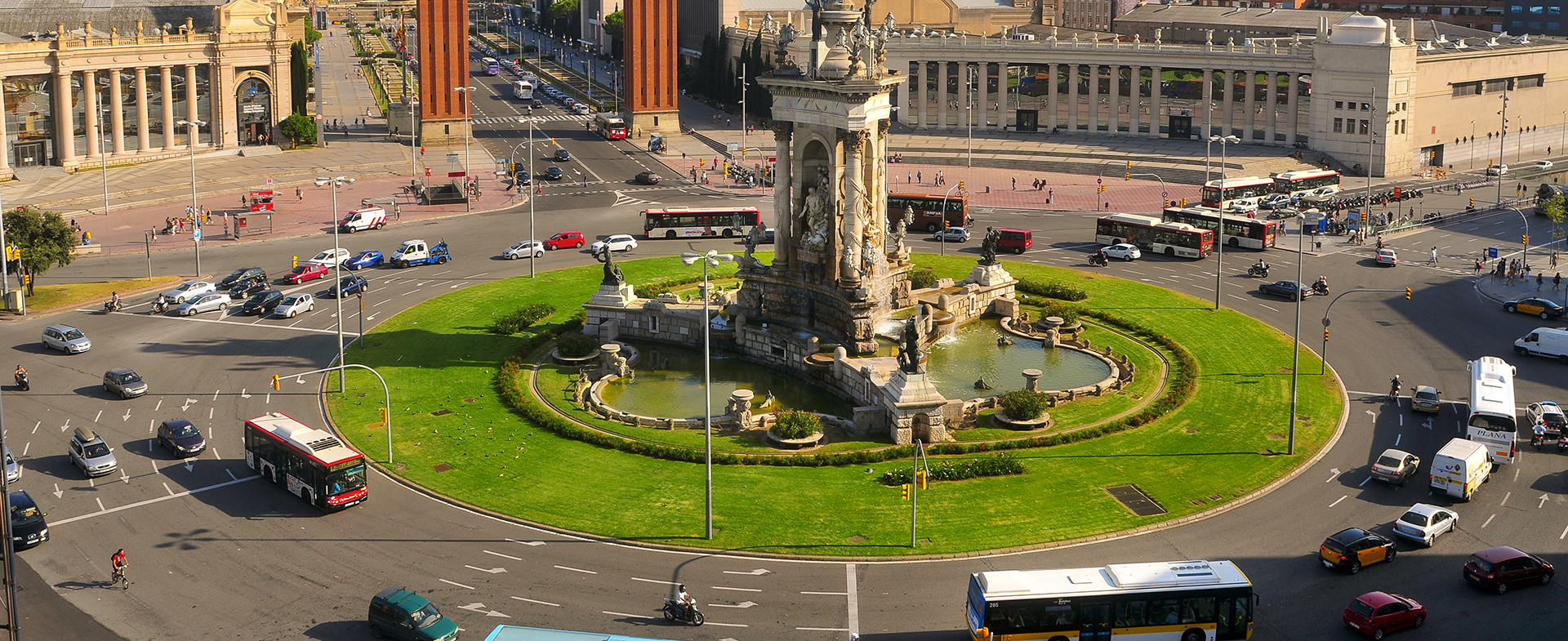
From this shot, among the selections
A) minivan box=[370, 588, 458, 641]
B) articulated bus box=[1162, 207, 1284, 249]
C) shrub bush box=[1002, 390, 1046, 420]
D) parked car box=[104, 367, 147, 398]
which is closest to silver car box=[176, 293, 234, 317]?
parked car box=[104, 367, 147, 398]

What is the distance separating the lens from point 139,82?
531 feet

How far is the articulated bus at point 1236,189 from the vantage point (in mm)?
143375

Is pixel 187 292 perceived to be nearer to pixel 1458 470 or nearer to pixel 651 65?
pixel 1458 470

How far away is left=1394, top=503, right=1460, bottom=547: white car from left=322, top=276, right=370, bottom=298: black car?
74249 mm

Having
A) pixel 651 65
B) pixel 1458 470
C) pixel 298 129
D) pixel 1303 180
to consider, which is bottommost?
pixel 1458 470

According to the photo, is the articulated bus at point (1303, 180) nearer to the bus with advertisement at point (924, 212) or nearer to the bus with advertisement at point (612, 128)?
the bus with advertisement at point (924, 212)

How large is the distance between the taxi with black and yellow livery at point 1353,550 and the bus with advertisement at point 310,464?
42.7 m

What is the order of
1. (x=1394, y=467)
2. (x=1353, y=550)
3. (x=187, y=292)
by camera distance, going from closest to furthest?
(x=1353, y=550) < (x=1394, y=467) < (x=187, y=292)

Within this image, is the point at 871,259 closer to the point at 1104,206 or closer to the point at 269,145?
the point at 1104,206

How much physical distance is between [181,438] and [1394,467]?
60.1 metres

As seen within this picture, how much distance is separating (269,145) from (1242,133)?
120 metres

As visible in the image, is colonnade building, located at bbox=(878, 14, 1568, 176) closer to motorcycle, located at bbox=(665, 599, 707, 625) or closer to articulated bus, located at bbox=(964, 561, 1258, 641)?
articulated bus, located at bbox=(964, 561, 1258, 641)

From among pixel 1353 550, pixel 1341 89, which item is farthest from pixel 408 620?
pixel 1341 89

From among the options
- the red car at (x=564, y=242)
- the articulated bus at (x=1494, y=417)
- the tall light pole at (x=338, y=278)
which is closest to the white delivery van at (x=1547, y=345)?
the articulated bus at (x=1494, y=417)
